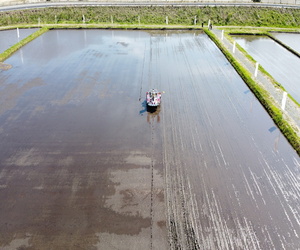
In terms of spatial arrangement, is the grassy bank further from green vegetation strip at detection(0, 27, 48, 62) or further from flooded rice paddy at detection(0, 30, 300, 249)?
flooded rice paddy at detection(0, 30, 300, 249)

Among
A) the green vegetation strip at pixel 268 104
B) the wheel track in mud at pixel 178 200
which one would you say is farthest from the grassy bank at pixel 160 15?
the wheel track in mud at pixel 178 200

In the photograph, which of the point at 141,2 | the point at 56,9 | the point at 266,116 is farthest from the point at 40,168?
the point at 141,2

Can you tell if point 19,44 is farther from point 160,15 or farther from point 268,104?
point 268,104

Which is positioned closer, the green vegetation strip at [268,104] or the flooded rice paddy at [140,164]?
the flooded rice paddy at [140,164]

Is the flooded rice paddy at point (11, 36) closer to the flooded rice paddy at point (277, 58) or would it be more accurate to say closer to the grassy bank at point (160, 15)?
the grassy bank at point (160, 15)

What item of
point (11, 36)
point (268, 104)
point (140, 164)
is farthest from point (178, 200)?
point (11, 36)

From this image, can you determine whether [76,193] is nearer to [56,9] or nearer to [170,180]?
[170,180]
